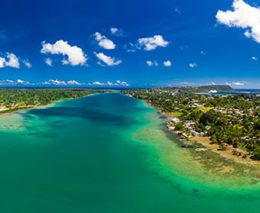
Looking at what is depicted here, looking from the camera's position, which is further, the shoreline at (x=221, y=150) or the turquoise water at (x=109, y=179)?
the shoreline at (x=221, y=150)

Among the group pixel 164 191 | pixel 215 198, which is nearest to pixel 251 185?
pixel 215 198

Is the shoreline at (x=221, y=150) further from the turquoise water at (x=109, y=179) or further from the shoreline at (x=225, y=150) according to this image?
the turquoise water at (x=109, y=179)

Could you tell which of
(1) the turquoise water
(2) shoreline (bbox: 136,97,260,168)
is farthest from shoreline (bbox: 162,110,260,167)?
(1) the turquoise water

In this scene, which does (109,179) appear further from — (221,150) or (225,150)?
(225,150)

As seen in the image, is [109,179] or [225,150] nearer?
[109,179]

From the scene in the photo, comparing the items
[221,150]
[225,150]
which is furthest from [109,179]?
[225,150]

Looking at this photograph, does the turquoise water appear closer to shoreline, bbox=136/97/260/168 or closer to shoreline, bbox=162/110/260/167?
shoreline, bbox=136/97/260/168

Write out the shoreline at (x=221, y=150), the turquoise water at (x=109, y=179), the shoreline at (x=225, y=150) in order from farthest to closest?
the shoreline at (x=225, y=150)
the shoreline at (x=221, y=150)
the turquoise water at (x=109, y=179)

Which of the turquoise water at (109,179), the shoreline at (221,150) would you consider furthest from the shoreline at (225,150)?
the turquoise water at (109,179)
